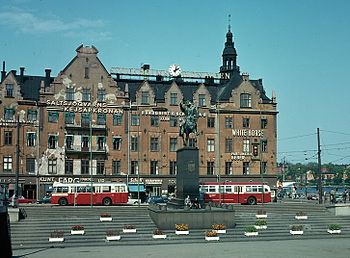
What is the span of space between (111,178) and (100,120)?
7962 millimetres

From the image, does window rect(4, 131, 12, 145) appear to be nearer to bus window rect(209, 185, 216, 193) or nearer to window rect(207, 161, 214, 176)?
window rect(207, 161, 214, 176)

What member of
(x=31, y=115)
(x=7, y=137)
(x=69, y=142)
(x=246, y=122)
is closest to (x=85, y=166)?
(x=69, y=142)

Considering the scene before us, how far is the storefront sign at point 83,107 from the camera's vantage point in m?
74.9

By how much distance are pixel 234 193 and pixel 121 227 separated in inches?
1016

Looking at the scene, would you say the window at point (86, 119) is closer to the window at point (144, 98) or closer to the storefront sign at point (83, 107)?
the storefront sign at point (83, 107)

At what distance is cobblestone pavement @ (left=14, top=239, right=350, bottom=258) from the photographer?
3011 cm

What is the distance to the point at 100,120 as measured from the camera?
251 ft

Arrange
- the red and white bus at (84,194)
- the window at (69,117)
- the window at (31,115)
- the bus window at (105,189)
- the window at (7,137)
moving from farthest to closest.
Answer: the window at (69,117), the window at (31,115), the window at (7,137), the bus window at (105,189), the red and white bus at (84,194)

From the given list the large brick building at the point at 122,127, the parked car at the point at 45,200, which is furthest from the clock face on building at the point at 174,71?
the parked car at the point at 45,200

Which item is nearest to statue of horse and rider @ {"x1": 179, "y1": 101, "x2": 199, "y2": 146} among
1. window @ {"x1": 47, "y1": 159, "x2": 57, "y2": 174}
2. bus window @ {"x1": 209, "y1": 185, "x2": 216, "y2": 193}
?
bus window @ {"x1": 209, "y1": 185, "x2": 216, "y2": 193}

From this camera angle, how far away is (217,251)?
31562 mm

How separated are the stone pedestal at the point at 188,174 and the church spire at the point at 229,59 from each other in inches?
1816

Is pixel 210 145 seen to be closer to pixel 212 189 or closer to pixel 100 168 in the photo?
pixel 100 168

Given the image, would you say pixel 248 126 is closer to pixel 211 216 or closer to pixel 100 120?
pixel 100 120
